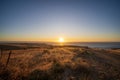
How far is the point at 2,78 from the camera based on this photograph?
8.55 meters

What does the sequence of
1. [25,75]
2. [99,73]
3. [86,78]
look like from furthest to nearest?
1. [99,73]
2. [25,75]
3. [86,78]

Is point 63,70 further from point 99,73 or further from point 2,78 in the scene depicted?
point 2,78

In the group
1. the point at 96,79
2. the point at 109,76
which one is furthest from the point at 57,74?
the point at 109,76

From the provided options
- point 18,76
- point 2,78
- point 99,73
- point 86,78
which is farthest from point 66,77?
point 2,78

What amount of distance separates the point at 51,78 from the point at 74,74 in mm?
1930

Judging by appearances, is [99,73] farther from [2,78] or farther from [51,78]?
[2,78]

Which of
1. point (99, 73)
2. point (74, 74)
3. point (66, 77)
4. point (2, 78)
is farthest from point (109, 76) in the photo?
point (2, 78)

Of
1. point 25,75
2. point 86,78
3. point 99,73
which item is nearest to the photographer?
point 86,78

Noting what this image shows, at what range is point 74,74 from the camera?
30.2 ft

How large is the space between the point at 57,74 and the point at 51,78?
0.82 metres

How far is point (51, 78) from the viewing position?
8305mm

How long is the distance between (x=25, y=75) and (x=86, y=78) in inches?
173

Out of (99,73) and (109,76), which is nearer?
(109,76)

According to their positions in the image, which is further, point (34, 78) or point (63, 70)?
point (63, 70)
